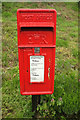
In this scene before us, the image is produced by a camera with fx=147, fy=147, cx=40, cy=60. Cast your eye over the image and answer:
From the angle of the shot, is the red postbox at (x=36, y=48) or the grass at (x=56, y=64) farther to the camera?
the grass at (x=56, y=64)

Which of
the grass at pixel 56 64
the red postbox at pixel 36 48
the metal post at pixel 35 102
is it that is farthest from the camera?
the grass at pixel 56 64

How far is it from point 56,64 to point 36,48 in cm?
184

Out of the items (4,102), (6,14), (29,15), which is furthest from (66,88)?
(6,14)

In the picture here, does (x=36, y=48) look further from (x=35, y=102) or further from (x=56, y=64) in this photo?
(x=56, y=64)

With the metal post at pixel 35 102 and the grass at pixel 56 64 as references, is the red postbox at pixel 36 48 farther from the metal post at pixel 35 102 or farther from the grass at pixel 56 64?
the grass at pixel 56 64

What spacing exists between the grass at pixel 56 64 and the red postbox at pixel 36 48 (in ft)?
1.86

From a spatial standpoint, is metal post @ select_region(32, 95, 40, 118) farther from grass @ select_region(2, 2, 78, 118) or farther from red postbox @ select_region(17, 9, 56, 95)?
red postbox @ select_region(17, 9, 56, 95)

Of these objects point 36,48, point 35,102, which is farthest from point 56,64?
point 36,48

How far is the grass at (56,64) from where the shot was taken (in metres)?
2.49

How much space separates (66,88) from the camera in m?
2.74

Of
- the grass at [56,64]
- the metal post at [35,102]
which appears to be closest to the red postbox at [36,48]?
the metal post at [35,102]

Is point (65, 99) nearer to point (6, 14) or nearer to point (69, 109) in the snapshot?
point (69, 109)

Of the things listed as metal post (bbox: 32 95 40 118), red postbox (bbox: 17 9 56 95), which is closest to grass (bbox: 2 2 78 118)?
metal post (bbox: 32 95 40 118)

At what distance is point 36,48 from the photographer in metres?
1.88
